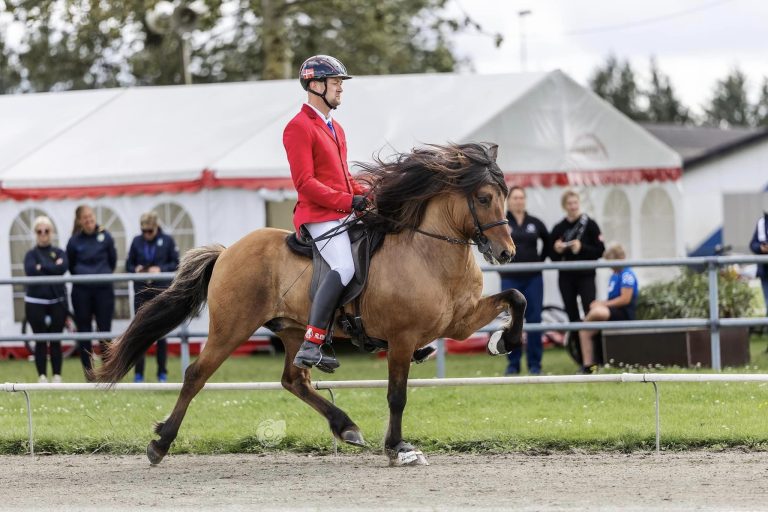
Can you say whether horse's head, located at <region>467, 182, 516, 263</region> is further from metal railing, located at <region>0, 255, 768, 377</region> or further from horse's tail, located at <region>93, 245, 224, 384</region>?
metal railing, located at <region>0, 255, 768, 377</region>

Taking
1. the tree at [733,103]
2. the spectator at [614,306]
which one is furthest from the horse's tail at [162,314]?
the tree at [733,103]

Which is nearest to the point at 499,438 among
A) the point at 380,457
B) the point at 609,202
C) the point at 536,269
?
the point at 380,457

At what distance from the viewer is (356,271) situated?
334 inches

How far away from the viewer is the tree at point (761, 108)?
218ft

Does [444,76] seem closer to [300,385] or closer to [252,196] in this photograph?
[252,196]

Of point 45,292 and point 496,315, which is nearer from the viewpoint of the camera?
point 496,315

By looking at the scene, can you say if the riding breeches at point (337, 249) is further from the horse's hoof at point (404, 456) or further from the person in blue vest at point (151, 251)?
the person in blue vest at point (151, 251)

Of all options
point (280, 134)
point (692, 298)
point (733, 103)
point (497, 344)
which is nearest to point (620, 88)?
point (733, 103)

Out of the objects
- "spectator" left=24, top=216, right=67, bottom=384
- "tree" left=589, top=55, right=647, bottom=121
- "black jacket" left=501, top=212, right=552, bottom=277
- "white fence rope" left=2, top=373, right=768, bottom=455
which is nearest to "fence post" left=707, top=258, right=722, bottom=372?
"black jacket" left=501, top=212, right=552, bottom=277

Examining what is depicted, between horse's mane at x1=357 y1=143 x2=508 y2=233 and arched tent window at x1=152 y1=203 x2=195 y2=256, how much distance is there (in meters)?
9.58

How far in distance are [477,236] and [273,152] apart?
965 centimetres

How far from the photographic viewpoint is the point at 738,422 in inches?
383

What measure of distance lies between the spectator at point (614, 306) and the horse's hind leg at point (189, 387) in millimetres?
5399

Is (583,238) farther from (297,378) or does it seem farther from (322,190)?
(322,190)
